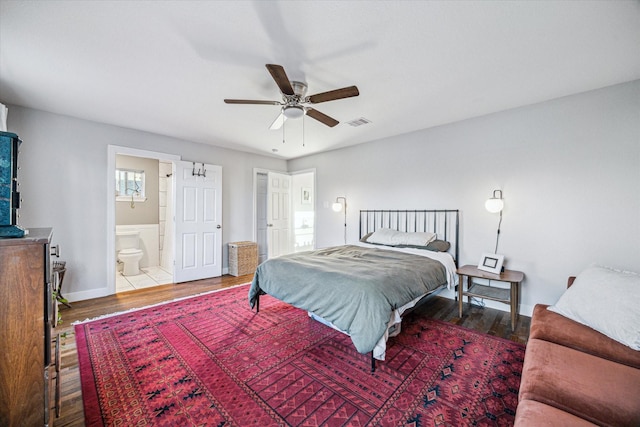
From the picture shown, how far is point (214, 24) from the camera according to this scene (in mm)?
1844

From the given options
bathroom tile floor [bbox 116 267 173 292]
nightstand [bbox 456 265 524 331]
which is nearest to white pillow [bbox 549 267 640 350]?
nightstand [bbox 456 265 524 331]

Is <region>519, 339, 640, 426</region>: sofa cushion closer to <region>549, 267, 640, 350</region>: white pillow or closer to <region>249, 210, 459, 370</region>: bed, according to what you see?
<region>549, 267, 640, 350</region>: white pillow

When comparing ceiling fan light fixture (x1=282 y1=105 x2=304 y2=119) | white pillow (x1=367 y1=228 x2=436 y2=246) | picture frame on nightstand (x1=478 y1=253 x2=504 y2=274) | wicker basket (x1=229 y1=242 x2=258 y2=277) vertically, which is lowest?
wicker basket (x1=229 y1=242 x2=258 y2=277)

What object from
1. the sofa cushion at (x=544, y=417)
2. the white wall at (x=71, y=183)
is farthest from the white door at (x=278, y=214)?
the sofa cushion at (x=544, y=417)

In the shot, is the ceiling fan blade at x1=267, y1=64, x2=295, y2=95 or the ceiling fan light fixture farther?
the ceiling fan light fixture

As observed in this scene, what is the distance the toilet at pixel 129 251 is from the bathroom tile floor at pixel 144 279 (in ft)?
0.49

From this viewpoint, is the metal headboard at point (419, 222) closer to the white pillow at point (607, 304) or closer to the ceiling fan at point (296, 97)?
the white pillow at point (607, 304)

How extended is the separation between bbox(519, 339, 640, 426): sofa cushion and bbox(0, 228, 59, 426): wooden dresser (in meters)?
2.23

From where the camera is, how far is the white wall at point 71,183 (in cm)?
335

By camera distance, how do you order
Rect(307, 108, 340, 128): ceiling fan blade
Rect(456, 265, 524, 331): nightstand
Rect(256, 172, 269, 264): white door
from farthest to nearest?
Rect(256, 172, 269, 264): white door, Rect(456, 265, 524, 331): nightstand, Rect(307, 108, 340, 128): ceiling fan blade

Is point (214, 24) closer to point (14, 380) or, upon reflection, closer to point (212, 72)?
point (212, 72)

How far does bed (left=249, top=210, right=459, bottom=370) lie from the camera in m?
2.08

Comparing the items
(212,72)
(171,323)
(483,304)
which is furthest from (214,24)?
(483,304)

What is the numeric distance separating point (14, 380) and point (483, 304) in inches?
168
